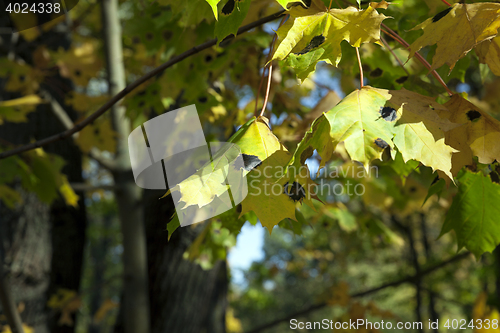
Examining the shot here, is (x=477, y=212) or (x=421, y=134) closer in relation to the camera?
(x=421, y=134)

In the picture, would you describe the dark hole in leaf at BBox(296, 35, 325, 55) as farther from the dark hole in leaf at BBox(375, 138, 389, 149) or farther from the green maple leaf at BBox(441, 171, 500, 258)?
the green maple leaf at BBox(441, 171, 500, 258)

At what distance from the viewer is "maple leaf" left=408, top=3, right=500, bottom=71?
0.94 m

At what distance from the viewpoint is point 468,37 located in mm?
961

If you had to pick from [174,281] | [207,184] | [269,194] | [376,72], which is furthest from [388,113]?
[174,281]

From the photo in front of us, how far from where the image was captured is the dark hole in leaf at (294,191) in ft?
3.26

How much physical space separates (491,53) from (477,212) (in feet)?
1.83

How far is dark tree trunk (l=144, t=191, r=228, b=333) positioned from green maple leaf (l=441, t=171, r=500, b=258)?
1904 millimetres

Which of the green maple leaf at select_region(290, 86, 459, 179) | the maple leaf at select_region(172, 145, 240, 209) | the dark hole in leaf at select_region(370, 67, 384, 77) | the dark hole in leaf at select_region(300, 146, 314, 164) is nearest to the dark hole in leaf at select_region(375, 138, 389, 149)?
the green maple leaf at select_region(290, 86, 459, 179)

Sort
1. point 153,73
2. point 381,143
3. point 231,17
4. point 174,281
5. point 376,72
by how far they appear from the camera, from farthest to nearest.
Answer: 1. point 174,281
2. point 376,72
3. point 153,73
4. point 231,17
5. point 381,143

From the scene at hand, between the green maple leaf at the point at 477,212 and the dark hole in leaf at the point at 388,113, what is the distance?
22.1 inches

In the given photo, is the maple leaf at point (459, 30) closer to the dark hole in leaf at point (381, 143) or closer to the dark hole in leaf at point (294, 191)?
the dark hole in leaf at point (381, 143)

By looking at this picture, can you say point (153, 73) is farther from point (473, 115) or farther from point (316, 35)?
point (473, 115)

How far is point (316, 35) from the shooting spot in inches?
38.7

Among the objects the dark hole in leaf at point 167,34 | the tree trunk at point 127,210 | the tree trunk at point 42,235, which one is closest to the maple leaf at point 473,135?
the dark hole in leaf at point 167,34
